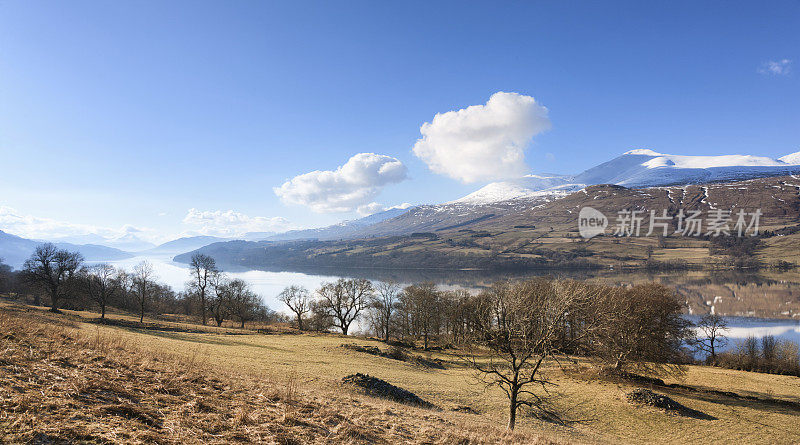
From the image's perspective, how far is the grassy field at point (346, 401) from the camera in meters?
7.75

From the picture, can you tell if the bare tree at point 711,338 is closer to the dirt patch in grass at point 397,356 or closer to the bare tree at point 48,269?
the dirt patch in grass at point 397,356

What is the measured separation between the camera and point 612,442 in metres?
18.6

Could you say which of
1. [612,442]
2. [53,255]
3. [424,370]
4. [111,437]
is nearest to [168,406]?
[111,437]

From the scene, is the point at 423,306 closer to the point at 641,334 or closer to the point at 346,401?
the point at 641,334

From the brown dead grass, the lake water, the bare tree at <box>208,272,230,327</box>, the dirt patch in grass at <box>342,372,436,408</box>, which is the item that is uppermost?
the brown dead grass

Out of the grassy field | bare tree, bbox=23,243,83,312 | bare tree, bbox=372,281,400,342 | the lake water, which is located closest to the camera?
the grassy field

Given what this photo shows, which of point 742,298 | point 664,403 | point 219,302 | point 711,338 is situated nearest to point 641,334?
point 664,403

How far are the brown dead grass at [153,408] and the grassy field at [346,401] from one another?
47 millimetres

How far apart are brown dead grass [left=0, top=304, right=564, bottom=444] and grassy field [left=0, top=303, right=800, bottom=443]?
0.05 m

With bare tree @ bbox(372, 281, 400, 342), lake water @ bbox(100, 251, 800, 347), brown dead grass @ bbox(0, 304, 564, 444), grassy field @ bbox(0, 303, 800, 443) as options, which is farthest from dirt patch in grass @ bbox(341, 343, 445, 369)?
lake water @ bbox(100, 251, 800, 347)

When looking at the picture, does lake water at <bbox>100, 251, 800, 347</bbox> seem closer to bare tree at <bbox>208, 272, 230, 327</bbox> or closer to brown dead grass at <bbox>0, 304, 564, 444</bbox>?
bare tree at <bbox>208, 272, 230, 327</bbox>

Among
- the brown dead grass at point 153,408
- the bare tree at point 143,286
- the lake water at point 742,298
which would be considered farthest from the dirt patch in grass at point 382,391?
the lake water at point 742,298

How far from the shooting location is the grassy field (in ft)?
25.4

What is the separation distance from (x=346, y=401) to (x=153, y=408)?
6702 mm
